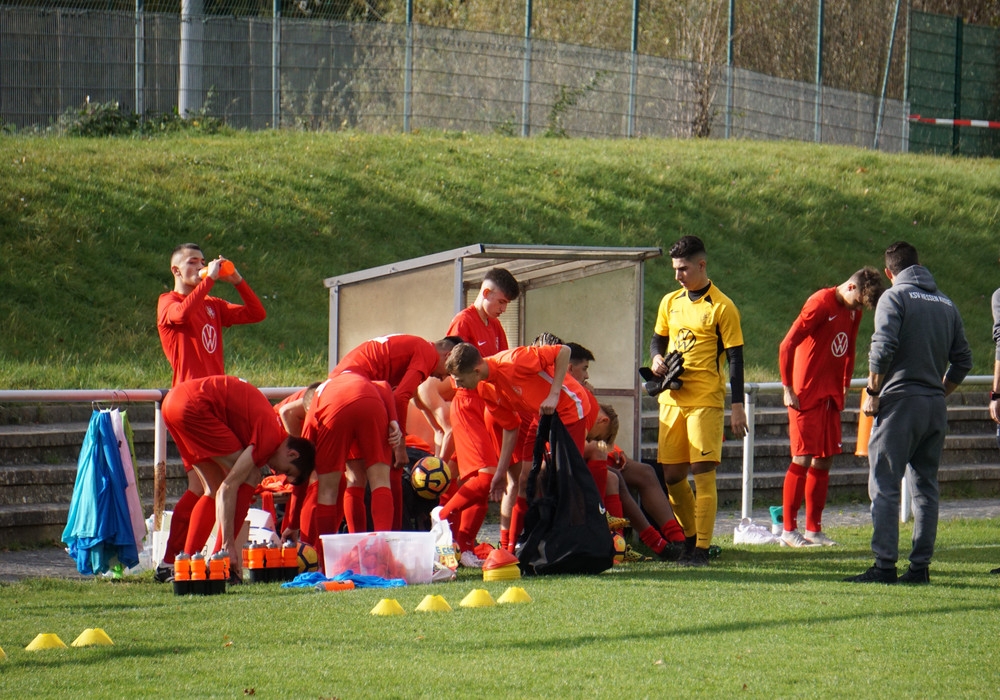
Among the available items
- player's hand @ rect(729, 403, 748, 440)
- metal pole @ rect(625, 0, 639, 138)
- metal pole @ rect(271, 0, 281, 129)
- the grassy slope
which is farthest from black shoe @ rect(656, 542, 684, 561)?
metal pole @ rect(625, 0, 639, 138)

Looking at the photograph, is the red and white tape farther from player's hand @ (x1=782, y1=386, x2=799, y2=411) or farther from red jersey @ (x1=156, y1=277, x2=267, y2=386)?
red jersey @ (x1=156, y1=277, x2=267, y2=386)

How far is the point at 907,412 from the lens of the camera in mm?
6746

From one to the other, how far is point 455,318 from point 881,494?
3.16m

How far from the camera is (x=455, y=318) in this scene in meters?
8.59

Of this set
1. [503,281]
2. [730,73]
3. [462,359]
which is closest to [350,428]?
[462,359]

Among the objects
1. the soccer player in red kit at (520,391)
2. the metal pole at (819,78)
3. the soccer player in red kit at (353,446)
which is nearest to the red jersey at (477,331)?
the soccer player in red kit at (520,391)

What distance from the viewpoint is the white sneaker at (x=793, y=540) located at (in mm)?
8914

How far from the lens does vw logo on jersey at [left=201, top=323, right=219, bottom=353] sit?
27.1 ft

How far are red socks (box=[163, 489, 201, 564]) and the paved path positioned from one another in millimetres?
644

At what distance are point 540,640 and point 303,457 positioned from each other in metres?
2.51

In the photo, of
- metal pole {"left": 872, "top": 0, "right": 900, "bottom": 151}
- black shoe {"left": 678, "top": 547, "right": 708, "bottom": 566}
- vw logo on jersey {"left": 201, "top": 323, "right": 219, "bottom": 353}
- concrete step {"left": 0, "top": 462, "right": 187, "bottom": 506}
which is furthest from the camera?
metal pole {"left": 872, "top": 0, "right": 900, "bottom": 151}

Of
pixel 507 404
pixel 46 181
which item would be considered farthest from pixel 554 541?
pixel 46 181

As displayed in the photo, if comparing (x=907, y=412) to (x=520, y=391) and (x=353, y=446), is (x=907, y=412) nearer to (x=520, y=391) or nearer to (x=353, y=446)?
(x=520, y=391)

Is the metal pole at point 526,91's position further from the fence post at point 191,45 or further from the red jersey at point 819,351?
the red jersey at point 819,351
